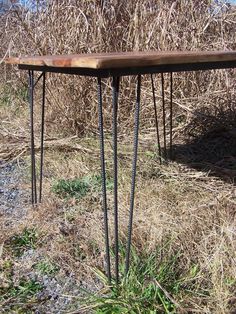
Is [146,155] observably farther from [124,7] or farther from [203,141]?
[124,7]

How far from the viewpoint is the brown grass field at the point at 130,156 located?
178 cm

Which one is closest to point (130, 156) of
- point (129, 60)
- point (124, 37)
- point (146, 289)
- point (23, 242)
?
point (124, 37)

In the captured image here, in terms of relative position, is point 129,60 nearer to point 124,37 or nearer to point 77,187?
point 77,187

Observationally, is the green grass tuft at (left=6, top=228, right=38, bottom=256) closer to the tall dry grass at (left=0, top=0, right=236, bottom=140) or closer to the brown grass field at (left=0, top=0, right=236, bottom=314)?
the brown grass field at (left=0, top=0, right=236, bottom=314)

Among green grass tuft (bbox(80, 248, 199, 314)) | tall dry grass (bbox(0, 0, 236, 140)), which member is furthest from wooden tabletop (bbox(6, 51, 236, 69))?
tall dry grass (bbox(0, 0, 236, 140))

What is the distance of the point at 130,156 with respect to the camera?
3230 mm

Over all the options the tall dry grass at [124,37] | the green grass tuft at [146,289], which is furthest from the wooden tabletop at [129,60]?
the tall dry grass at [124,37]

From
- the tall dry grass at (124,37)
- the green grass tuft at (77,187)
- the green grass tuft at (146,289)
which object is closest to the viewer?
the green grass tuft at (146,289)

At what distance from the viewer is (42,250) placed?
78.9 inches

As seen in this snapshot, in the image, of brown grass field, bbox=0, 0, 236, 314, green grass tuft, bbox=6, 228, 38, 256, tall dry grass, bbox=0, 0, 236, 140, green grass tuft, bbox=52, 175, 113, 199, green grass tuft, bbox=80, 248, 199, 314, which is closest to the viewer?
green grass tuft, bbox=80, 248, 199, 314

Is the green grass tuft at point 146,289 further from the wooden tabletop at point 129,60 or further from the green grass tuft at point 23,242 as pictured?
the wooden tabletop at point 129,60

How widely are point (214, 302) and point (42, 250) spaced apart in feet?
2.67

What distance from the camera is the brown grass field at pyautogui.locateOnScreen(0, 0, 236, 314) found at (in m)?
1.78

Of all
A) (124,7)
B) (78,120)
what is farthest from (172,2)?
(78,120)
